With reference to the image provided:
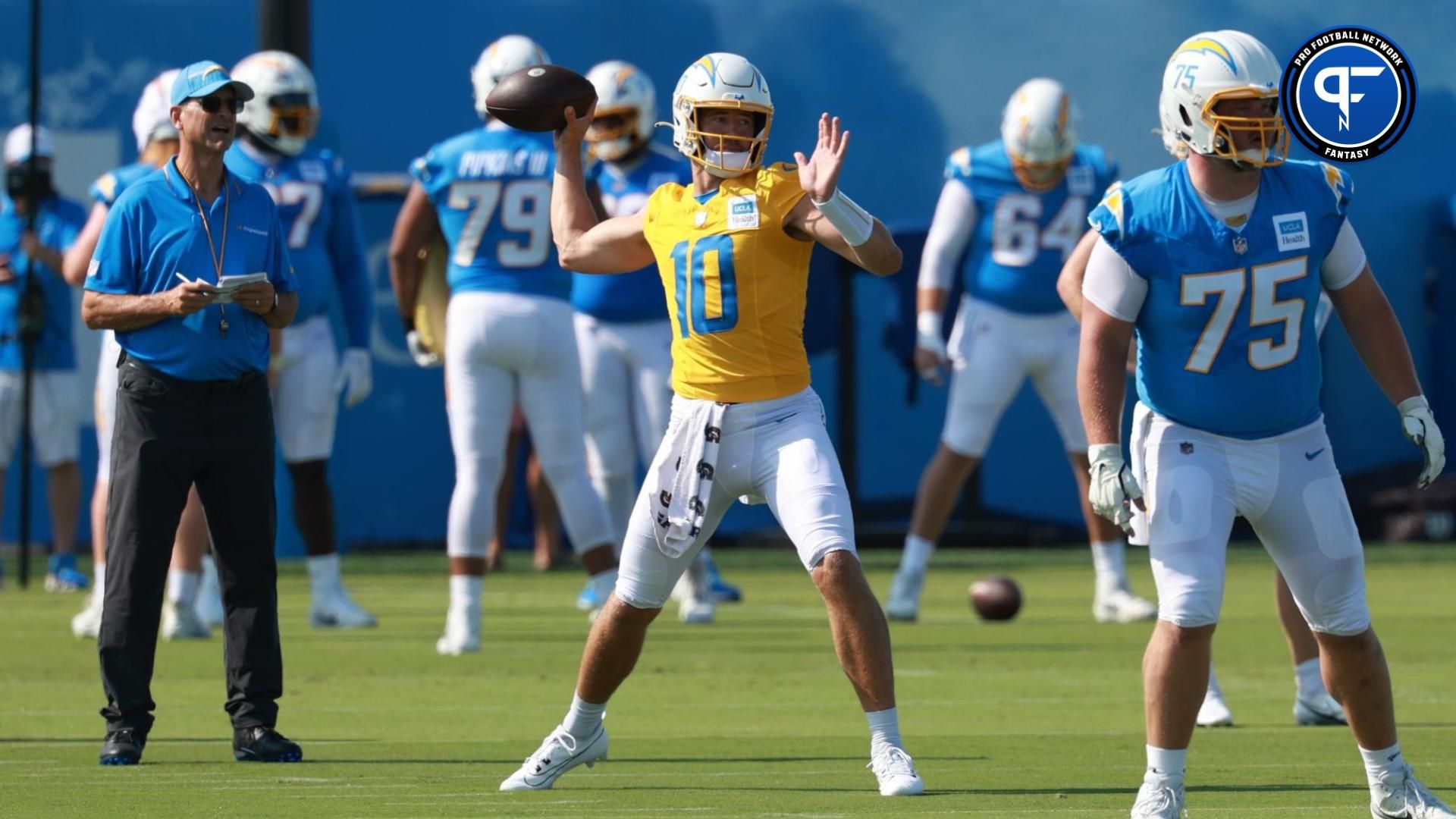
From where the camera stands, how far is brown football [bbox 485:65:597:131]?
7051 millimetres

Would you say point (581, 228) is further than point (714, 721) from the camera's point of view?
No

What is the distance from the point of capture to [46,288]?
14617 millimetres

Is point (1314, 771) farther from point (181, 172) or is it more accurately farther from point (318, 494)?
point (318, 494)

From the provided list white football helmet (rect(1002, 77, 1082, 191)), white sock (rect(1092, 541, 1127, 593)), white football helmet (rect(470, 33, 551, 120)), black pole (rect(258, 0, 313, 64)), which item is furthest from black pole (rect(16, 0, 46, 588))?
white sock (rect(1092, 541, 1127, 593))

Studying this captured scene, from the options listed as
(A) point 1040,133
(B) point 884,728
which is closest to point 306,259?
(A) point 1040,133

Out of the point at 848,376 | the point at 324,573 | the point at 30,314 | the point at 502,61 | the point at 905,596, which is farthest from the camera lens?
the point at 848,376

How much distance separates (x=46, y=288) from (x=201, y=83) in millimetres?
7618

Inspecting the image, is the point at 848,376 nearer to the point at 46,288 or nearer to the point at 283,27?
the point at 283,27

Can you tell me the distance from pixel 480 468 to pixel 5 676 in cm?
208

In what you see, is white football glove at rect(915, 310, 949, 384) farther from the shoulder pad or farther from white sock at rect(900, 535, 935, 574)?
white sock at rect(900, 535, 935, 574)

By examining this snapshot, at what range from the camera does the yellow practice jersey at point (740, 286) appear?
6.70 metres

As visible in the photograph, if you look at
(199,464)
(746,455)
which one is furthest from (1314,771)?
(199,464)

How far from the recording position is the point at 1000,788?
666 cm

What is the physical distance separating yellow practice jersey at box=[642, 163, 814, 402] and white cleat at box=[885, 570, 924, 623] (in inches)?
212
